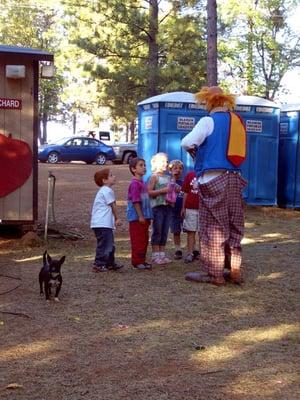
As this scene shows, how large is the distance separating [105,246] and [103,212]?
39 centimetres

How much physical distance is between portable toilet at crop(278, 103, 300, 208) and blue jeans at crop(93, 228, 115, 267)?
22.7ft

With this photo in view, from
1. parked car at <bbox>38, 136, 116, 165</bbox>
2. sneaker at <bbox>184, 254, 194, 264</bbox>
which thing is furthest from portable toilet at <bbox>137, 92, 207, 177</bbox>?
parked car at <bbox>38, 136, 116, 165</bbox>

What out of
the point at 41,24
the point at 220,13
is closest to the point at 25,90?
the point at 220,13

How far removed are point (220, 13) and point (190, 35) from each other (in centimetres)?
1297

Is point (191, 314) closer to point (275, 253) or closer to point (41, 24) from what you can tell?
point (275, 253)

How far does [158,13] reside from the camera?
85.2 ft

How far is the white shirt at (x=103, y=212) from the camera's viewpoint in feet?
23.0

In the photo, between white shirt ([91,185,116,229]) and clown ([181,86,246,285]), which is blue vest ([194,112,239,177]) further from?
white shirt ([91,185,116,229])

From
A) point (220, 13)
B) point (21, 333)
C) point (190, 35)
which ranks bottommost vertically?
point (21, 333)

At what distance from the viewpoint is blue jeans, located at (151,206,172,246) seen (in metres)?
7.47

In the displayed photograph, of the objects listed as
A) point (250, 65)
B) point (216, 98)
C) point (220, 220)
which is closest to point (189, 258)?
point (220, 220)

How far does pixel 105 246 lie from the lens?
710 cm

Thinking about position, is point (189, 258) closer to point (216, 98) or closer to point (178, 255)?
point (178, 255)

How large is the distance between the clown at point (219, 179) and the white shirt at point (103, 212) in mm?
1096
